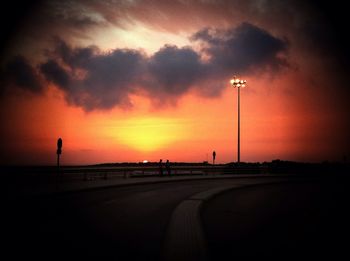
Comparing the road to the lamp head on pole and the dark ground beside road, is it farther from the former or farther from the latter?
the lamp head on pole

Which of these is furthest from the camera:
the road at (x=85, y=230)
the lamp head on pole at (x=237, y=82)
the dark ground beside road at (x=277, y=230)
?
the lamp head on pole at (x=237, y=82)

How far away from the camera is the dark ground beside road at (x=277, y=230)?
5902mm

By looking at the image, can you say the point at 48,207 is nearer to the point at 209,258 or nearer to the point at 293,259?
the point at 209,258

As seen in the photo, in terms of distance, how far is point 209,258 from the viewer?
536 cm

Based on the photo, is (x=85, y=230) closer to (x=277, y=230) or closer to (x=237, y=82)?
(x=277, y=230)

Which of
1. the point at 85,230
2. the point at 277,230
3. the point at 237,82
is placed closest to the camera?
the point at 85,230

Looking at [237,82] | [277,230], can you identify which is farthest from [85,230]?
[237,82]

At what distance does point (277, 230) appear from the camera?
789 centimetres

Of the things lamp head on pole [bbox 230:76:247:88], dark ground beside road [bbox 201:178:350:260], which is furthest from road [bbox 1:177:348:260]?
lamp head on pole [bbox 230:76:247:88]

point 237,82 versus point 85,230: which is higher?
point 237,82

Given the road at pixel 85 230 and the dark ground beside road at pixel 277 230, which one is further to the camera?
the dark ground beside road at pixel 277 230

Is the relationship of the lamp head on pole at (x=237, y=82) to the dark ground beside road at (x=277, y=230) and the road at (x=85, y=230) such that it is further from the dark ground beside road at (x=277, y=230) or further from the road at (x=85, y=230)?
the road at (x=85, y=230)

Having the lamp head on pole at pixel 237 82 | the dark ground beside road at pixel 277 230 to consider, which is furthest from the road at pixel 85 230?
the lamp head on pole at pixel 237 82

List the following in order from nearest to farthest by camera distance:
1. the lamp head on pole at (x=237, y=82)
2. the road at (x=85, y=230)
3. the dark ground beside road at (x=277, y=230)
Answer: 1. the road at (x=85, y=230)
2. the dark ground beside road at (x=277, y=230)
3. the lamp head on pole at (x=237, y=82)
